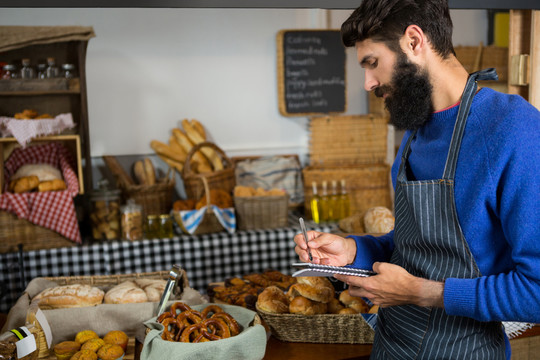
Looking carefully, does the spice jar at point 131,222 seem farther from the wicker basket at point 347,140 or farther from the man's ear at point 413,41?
the man's ear at point 413,41

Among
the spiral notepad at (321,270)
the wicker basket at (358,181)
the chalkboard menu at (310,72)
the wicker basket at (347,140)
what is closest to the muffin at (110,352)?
the spiral notepad at (321,270)

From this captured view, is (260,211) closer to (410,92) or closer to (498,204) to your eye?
(410,92)

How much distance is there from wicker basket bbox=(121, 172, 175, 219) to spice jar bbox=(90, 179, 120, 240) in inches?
5.2

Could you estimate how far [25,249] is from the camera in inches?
148

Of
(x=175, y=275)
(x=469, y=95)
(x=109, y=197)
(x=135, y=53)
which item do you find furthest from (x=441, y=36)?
(x=135, y=53)

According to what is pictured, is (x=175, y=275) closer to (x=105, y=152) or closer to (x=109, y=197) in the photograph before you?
(x=109, y=197)

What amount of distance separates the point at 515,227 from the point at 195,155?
3.38 meters

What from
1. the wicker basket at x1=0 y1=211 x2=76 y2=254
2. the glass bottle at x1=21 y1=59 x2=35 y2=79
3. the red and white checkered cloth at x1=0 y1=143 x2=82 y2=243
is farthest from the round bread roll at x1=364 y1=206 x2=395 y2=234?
the glass bottle at x1=21 y1=59 x2=35 y2=79

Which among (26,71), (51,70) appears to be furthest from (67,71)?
(26,71)

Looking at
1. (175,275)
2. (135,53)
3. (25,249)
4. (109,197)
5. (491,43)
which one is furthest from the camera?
(491,43)

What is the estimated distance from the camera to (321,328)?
210cm

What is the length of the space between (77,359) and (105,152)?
3043mm

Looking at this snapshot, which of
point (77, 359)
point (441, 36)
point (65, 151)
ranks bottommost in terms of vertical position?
point (77, 359)

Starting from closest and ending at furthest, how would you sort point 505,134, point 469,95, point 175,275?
point 505,134 → point 469,95 → point 175,275
